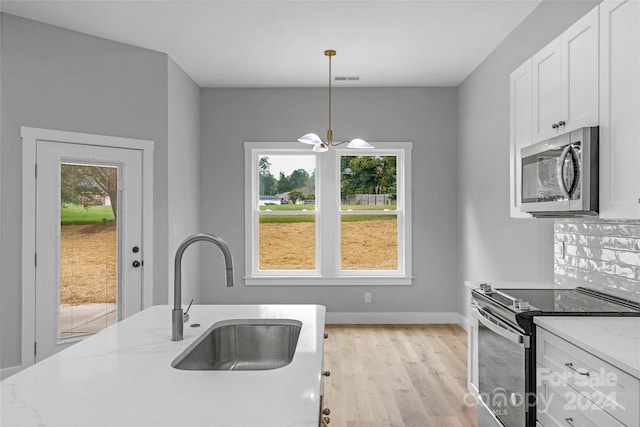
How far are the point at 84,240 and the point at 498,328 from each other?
3284 millimetres

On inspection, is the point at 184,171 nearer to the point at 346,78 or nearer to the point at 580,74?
the point at 346,78

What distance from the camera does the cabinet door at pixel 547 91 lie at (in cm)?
229

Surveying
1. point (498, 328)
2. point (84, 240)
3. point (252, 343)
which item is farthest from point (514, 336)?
point (84, 240)

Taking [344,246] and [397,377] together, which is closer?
[397,377]

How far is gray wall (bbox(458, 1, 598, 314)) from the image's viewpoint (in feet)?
10.2

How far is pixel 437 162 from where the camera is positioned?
516 cm

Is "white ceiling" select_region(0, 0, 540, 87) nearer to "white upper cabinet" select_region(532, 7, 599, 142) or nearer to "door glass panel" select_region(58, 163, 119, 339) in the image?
"white upper cabinet" select_region(532, 7, 599, 142)

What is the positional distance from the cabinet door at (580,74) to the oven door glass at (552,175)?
0.15 m

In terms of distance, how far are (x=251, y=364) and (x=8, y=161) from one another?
2838mm

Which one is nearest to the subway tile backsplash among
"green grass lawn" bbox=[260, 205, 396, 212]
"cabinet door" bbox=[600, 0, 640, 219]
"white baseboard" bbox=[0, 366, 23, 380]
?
"cabinet door" bbox=[600, 0, 640, 219]

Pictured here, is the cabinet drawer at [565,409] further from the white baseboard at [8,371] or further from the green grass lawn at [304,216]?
the white baseboard at [8,371]

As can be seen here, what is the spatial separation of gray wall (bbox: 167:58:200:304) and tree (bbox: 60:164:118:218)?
52cm

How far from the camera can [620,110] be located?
1.82m

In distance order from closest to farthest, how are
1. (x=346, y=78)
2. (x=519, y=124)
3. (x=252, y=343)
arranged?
(x=252, y=343) → (x=519, y=124) → (x=346, y=78)
